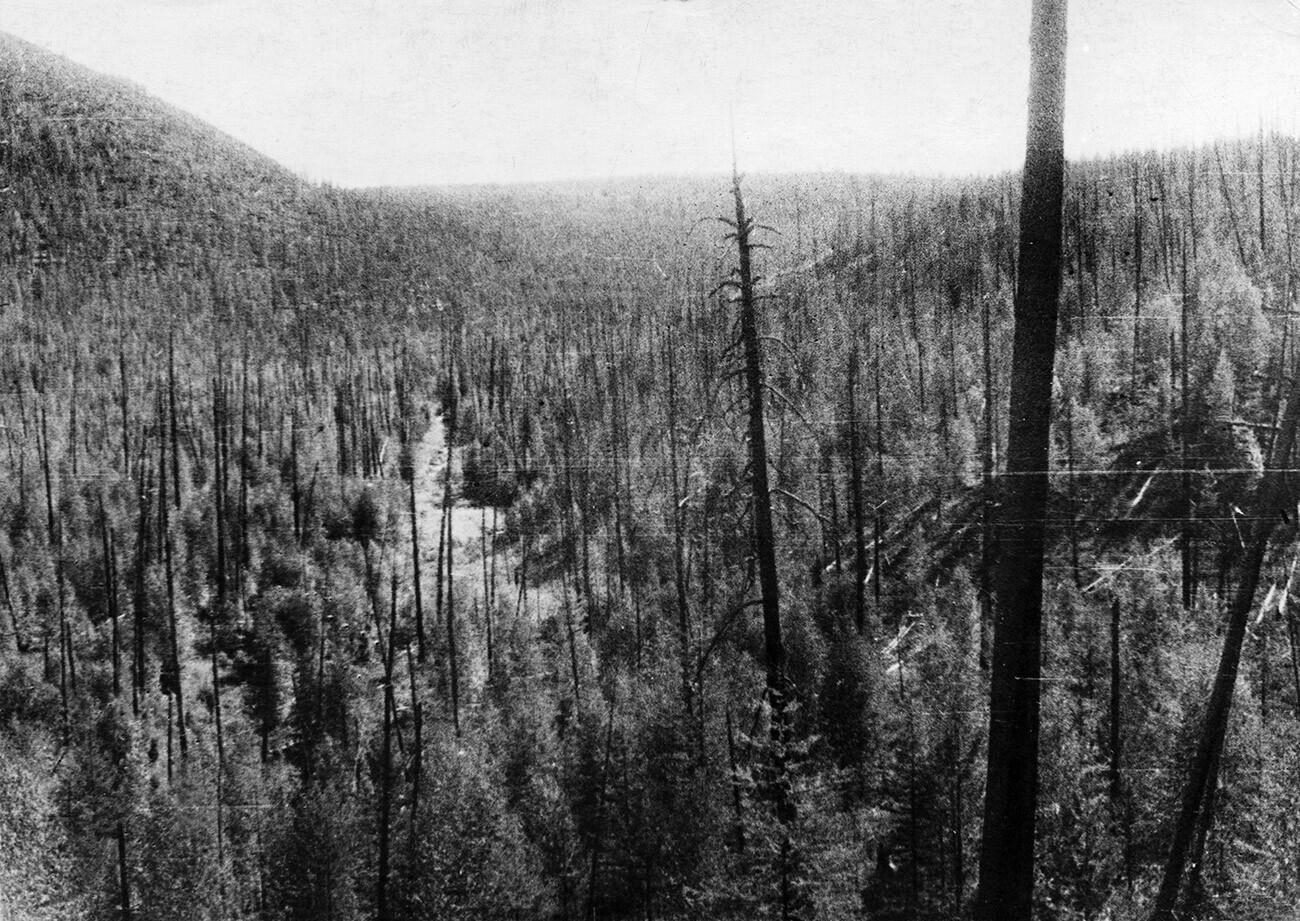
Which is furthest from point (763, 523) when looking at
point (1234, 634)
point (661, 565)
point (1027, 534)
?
point (1234, 634)

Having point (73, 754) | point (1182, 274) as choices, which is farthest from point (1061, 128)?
point (73, 754)

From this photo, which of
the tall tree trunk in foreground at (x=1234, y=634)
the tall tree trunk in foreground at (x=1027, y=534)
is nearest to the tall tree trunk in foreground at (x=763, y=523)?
the tall tree trunk in foreground at (x=1027, y=534)

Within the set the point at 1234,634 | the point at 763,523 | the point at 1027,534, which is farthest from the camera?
the point at 763,523

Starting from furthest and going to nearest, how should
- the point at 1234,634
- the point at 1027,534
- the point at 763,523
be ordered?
the point at 763,523, the point at 1234,634, the point at 1027,534

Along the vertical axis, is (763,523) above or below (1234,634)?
above

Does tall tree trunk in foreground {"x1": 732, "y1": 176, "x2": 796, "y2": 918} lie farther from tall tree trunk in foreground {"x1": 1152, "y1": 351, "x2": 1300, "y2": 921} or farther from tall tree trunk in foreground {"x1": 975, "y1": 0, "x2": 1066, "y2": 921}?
tall tree trunk in foreground {"x1": 1152, "y1": 351, "x2": 1300, "y2": 921}

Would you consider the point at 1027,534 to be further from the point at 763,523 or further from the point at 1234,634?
the point at 1234,634
